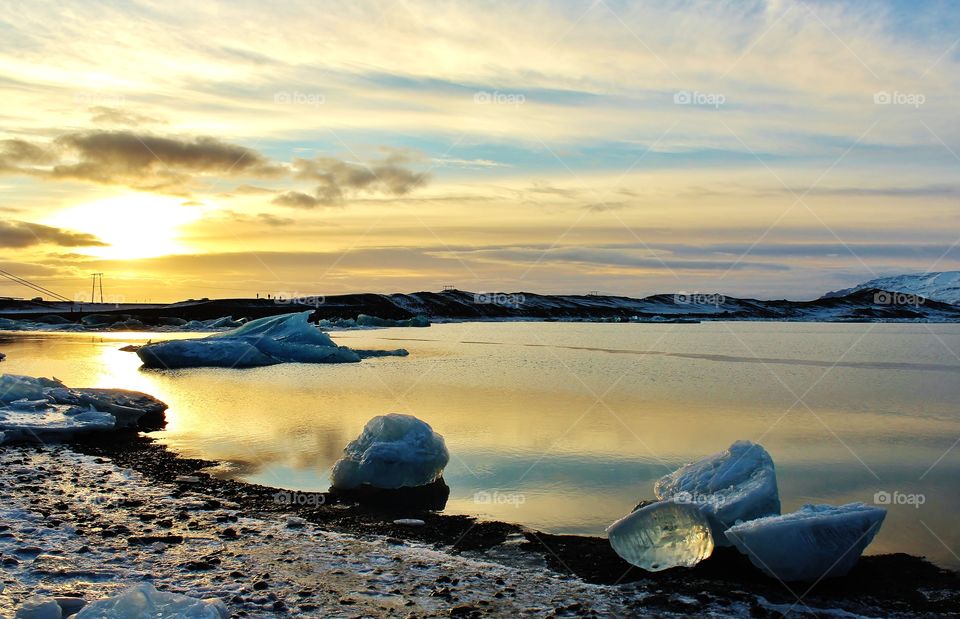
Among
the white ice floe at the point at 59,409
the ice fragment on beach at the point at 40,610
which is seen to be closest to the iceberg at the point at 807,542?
the ice fragment on beach at the point at 40,610

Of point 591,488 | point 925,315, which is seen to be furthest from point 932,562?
point 925,315

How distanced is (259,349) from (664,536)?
81.7ft

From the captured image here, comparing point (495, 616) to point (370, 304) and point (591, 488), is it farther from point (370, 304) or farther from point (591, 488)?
point (370, 304)

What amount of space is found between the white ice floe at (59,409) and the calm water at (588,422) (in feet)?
3.08

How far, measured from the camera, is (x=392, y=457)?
872cm

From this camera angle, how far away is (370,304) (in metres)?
108

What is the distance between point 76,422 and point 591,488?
28.7 feet

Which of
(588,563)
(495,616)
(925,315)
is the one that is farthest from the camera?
(925,315)

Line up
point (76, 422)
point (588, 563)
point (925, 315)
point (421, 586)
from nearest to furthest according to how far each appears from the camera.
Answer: point (421, 586), point (588, 563), point (76, 422), point (925, 315)
